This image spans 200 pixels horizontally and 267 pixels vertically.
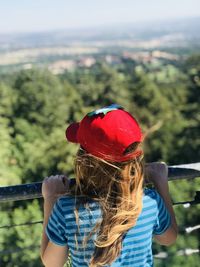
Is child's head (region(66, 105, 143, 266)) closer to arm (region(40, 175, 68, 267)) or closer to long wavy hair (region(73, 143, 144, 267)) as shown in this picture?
long wavy hair (region(73, 143, 144, 267))

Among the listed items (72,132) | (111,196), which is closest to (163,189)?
(111,196)

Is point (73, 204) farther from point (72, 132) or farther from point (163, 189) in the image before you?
point (163, 189)

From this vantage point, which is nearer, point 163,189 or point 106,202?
point 106,202

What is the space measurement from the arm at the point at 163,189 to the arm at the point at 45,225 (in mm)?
272

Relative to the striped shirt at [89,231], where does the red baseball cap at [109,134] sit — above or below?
above

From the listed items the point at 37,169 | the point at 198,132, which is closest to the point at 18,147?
the point at 37,169

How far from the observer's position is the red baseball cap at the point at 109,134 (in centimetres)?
120

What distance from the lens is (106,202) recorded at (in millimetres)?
1209

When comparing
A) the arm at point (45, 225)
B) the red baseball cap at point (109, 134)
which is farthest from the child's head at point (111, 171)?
the arm at point (45, 225)

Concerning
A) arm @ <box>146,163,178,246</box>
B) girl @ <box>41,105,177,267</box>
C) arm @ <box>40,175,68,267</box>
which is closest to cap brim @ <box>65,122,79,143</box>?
girl @ <box>41,105,177,267</box>

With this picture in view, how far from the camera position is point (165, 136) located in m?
25.5

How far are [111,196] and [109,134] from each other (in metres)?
0.17

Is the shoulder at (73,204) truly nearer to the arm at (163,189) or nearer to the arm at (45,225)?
the arm at (45,225)

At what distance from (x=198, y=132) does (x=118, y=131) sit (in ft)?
83.4
